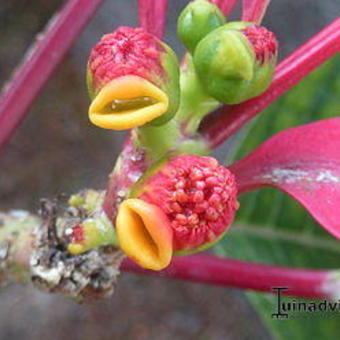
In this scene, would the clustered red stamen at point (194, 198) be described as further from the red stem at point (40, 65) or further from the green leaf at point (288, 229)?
the green leaf at point (288, 229)

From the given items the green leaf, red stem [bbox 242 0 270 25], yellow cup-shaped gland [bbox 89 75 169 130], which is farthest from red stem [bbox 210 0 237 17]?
the green leaf

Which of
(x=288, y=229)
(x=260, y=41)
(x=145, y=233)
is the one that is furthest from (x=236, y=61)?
(x=288, y=229)

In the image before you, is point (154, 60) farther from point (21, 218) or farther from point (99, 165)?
point (99, 165)

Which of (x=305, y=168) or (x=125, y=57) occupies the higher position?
(x=125, y=57)

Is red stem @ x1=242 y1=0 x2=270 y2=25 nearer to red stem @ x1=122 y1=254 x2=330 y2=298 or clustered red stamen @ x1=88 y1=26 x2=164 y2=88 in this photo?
clustered red stamen @ x1=88 y1=26 x2=164 y2=88

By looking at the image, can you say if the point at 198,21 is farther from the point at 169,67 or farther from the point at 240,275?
the point at 240,275
